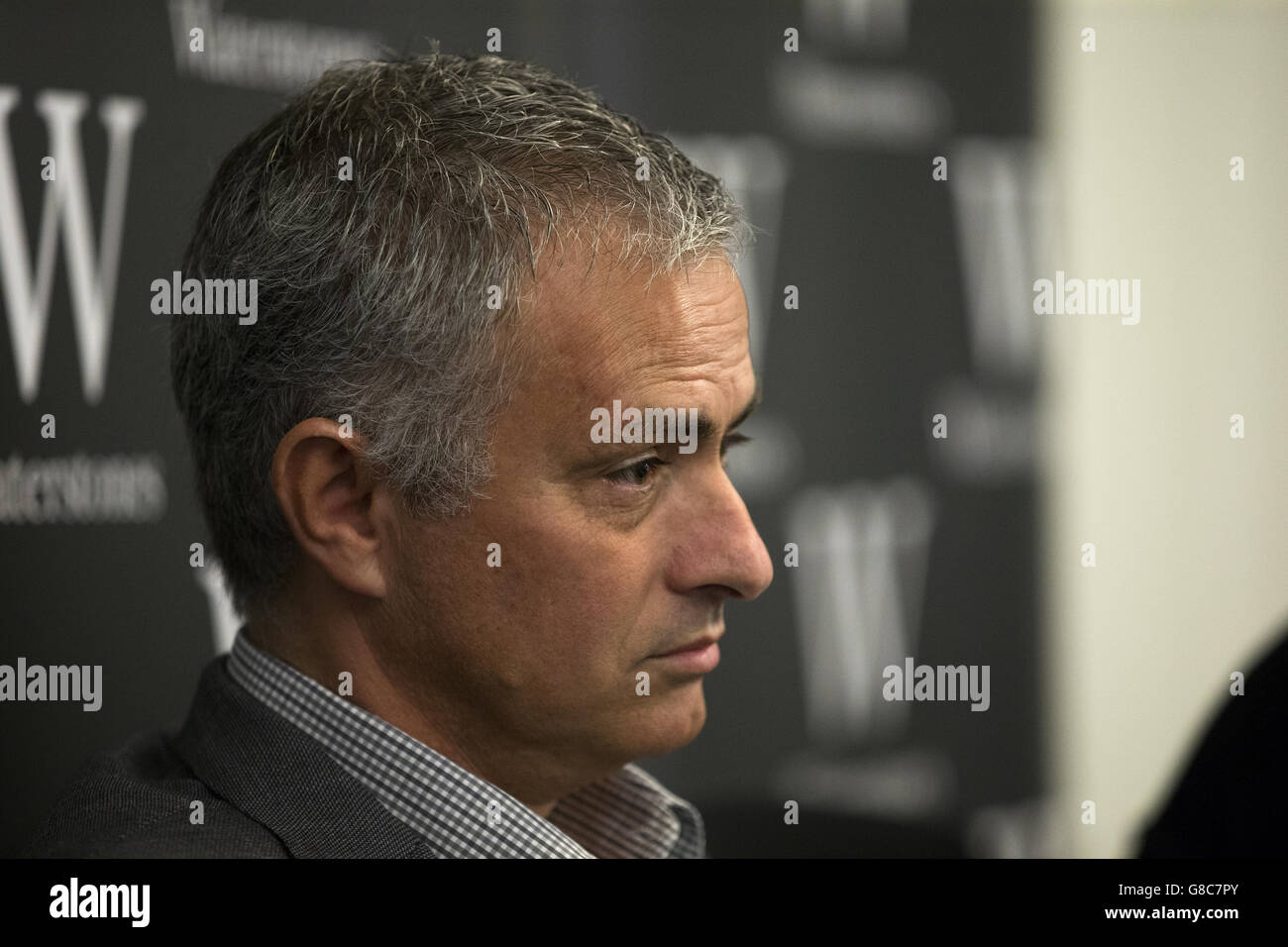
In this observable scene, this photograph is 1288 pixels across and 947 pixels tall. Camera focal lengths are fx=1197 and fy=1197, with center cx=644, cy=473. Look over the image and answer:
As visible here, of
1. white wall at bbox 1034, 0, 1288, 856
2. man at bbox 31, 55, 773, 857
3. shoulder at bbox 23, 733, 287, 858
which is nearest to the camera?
shoulder at bbox 23, 733, 287, 858

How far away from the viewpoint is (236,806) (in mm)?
1125

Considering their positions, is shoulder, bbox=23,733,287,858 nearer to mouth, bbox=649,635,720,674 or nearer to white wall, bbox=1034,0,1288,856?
mouth, bbox=649,635,720,674

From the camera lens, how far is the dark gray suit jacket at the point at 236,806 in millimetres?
1094

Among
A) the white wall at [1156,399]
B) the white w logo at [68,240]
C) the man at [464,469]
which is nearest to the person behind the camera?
the man at [464,469]

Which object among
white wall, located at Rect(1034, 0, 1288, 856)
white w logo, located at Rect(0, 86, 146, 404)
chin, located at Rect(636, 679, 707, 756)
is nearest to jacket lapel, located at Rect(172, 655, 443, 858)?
chin, located at Rect(636, 679, 707, 756)

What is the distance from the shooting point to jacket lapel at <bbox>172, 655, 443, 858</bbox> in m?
1.11

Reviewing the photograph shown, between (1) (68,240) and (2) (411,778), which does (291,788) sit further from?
(1) (68,240)

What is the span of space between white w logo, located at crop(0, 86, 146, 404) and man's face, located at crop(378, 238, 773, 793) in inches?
26.7

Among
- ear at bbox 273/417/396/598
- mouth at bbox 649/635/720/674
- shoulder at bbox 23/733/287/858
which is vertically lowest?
shoulder at bbox 23/733/287/858

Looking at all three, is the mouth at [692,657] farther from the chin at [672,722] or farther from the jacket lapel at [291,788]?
the jacket lapel at [291,788]

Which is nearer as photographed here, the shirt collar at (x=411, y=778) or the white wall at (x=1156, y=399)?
the shirt collar at (x=411, y=778)

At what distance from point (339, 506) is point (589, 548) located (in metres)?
0.26

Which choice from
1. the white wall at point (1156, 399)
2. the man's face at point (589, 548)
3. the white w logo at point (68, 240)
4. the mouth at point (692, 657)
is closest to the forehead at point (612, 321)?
the man's face at point (589, 548)

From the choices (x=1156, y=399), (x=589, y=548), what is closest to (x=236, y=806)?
(x=589, y=548)
